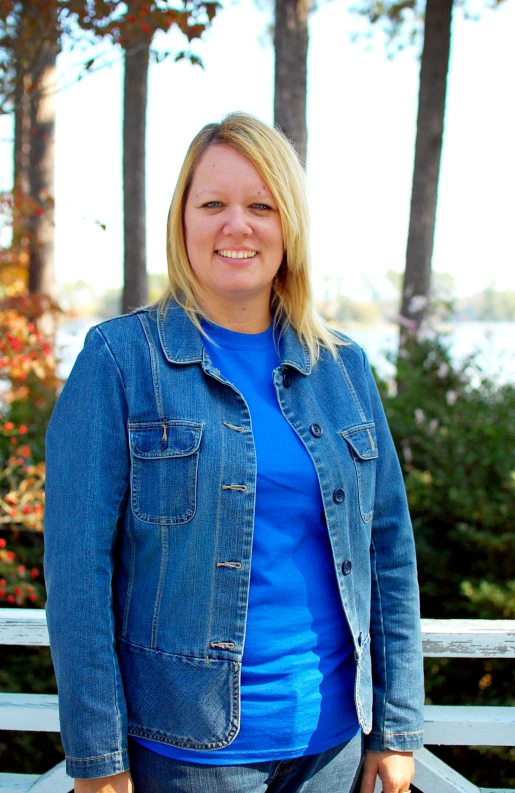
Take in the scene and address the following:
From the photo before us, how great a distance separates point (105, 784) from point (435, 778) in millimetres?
973

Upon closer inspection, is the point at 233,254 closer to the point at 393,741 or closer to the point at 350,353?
the point at 350,353

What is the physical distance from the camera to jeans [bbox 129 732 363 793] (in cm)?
150

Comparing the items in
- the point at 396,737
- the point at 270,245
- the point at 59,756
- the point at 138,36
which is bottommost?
the point at 59,756

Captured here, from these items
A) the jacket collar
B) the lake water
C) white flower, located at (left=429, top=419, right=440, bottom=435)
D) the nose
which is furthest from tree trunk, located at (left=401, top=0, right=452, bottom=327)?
the nose

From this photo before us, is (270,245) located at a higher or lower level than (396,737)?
higher

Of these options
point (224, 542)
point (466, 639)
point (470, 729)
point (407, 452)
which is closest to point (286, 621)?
point (224, 542)

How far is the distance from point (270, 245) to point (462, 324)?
4353 millimetres

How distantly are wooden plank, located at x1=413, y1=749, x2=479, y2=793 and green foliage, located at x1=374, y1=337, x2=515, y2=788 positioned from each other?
117cm

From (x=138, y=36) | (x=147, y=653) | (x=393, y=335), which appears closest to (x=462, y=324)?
(x=393, y=335)

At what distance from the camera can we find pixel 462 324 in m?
5.84

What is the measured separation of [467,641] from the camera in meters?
2.02

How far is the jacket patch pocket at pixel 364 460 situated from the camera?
5.86ft

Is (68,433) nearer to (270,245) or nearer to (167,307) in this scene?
(167,307)

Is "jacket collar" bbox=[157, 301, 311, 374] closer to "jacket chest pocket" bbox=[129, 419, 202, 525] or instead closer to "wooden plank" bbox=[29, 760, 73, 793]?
"jacket chest pocket" bbox=[129, 419, 202, 525]
